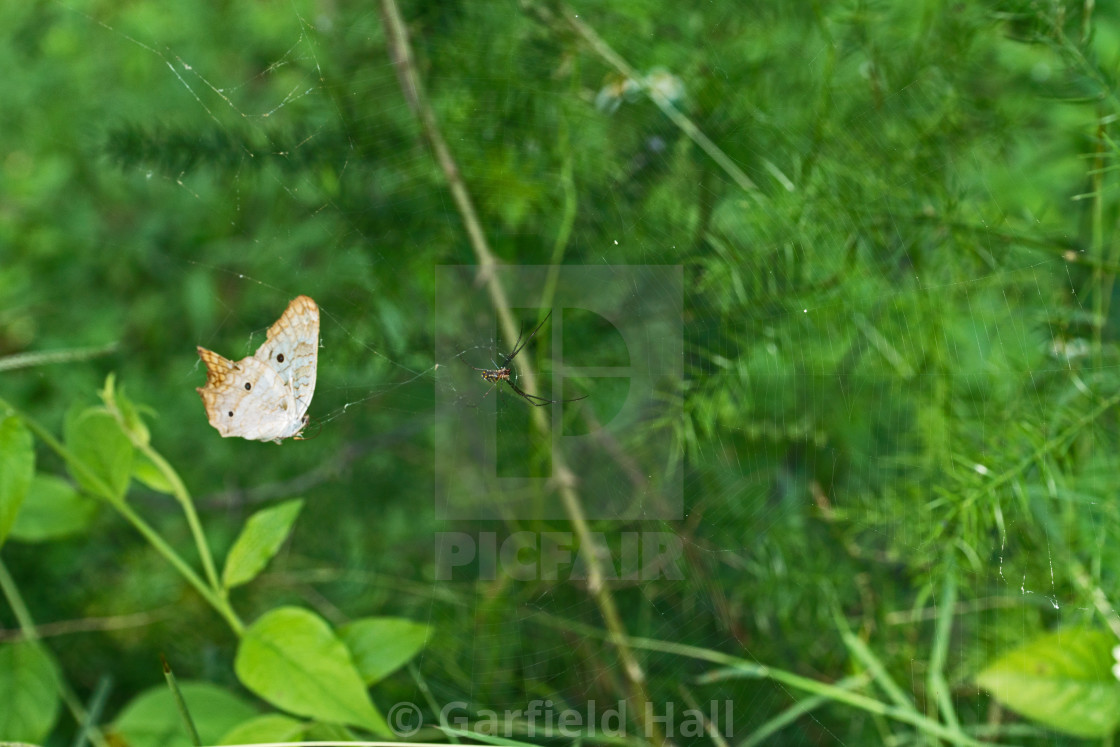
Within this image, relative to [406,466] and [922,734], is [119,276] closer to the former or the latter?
[406,466]

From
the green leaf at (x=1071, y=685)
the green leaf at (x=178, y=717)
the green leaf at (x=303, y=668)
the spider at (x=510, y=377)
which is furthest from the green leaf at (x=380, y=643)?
the green leaf at (x=1071, y=685)

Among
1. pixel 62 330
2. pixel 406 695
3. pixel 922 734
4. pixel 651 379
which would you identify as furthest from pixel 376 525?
pixel 922 734

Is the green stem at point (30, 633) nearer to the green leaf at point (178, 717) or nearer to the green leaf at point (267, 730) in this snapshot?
the green leaf at point (178, 717)

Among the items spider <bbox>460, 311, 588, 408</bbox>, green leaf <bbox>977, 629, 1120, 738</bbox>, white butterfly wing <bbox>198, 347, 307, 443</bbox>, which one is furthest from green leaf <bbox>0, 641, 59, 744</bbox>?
green leaf <bbox>977, 629, 1120, 738</bbox>

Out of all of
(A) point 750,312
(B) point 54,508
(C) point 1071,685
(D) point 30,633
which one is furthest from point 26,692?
(C) point 1071,685

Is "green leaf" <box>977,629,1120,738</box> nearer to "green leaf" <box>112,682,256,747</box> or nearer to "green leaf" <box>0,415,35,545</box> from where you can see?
"green leaf" <box>112,682,256,747</box>

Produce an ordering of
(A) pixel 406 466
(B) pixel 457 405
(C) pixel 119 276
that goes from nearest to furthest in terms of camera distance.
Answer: (B) pixel 457 405 → (A) pixel 406 466 → (C) pixel 119 276

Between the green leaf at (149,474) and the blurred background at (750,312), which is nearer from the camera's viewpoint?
the green leaf at (149,474)
